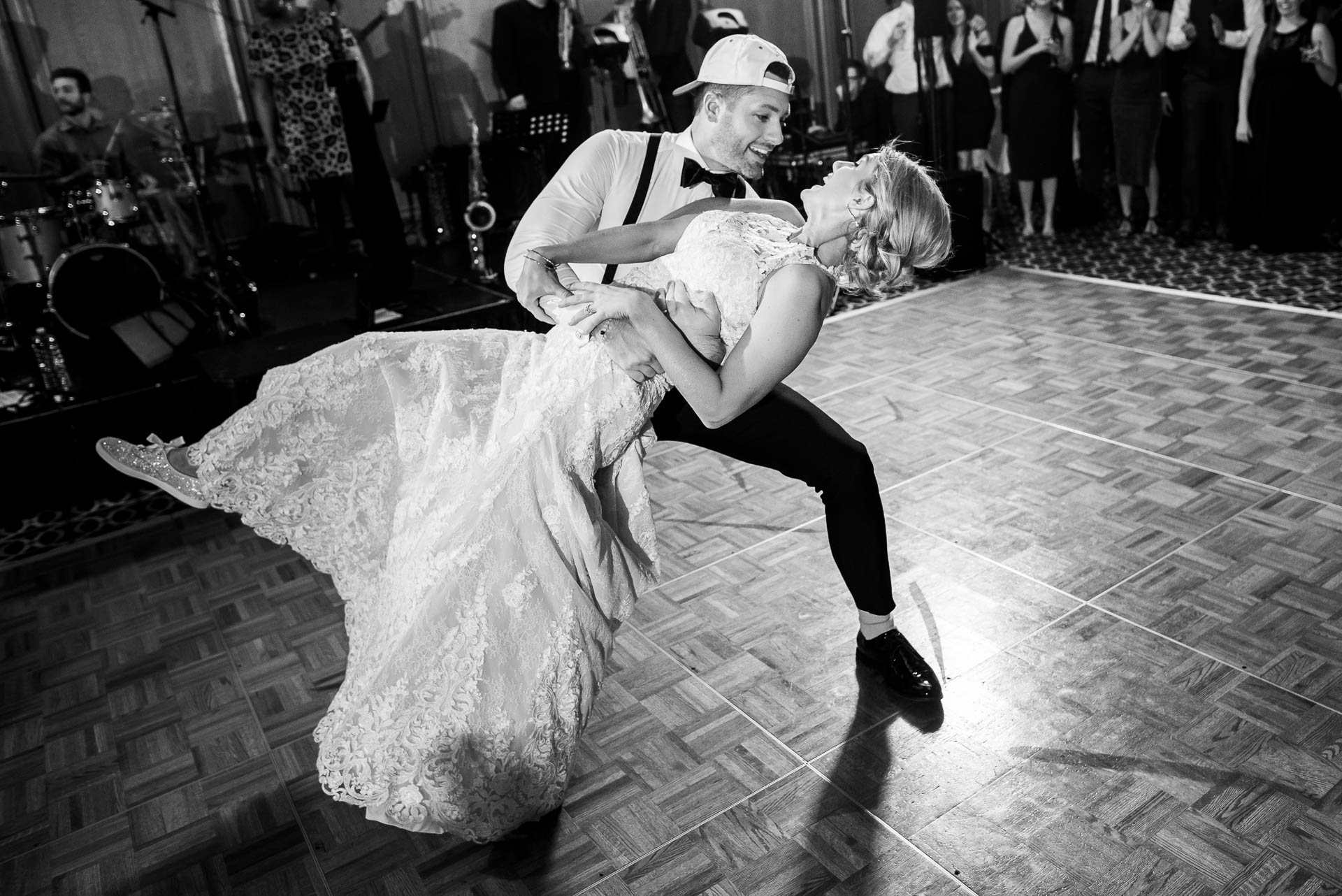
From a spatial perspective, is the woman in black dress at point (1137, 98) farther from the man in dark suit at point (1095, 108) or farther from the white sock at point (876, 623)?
the white sock at point (876, 623)

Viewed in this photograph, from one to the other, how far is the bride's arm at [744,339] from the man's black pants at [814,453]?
33cm

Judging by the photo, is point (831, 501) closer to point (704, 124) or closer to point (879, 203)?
point (879, 203)

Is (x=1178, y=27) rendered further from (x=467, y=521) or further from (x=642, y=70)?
(x=467, y=521)

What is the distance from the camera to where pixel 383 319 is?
527cm

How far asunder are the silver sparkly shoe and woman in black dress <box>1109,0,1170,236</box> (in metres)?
6.27

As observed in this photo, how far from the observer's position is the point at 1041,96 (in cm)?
717

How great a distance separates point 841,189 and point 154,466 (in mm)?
1663

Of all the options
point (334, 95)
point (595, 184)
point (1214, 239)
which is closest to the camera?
point (595, 184)

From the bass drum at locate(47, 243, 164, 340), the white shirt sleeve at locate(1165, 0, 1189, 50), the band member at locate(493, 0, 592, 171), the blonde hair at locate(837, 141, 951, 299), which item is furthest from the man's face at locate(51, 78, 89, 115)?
the white shirt sleeve at locate(1165, 0, 1189, 50)

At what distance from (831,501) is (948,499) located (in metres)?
1.21

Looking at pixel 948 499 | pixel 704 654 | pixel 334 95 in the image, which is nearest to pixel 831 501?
pixel 704 654

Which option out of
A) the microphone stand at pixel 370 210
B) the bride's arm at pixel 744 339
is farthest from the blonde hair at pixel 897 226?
the microphone stand at pixel 370 210

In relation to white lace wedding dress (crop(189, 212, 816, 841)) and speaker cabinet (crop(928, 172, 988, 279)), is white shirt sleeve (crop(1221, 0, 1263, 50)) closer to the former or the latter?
speaker cabinet (crop(928, 172, 988, 279))

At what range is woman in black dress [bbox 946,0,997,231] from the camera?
25.5 feet
